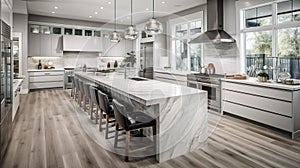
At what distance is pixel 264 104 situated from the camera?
12.9 ft

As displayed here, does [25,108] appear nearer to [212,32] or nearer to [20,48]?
[20,48]

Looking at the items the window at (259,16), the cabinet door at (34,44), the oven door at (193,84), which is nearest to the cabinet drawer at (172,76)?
the oven door at (193,84)

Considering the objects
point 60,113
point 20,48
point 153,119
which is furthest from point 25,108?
point 153,119

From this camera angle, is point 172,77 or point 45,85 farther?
point 45,85

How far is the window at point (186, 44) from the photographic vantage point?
6.85 metres

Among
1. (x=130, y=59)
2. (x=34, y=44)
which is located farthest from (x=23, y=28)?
(x=130, y=59)

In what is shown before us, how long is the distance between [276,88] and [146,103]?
8.39 feet

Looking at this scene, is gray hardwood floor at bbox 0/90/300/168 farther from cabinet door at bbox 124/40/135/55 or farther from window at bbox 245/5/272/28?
cabinet door at bbox 124/40/135/55

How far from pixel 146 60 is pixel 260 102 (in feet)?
19.7

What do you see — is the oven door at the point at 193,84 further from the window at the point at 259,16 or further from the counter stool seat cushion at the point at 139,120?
the counter stool seat cushion at the point at 139,120

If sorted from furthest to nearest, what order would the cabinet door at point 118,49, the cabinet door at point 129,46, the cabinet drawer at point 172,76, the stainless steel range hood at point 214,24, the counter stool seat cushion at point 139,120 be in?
1. the cabinet door at point 129,46
2. the cabinet door at point 118,49
3. the cabinet drawer at point 172,76
4. the stainless steel range hood at point 214,24
5. the counter stool seat cushion at point 139,120

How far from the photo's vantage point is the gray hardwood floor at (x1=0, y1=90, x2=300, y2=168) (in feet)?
8.70

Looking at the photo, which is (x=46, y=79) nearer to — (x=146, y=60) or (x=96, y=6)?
(x=96, y=6)

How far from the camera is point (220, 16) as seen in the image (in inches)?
220
